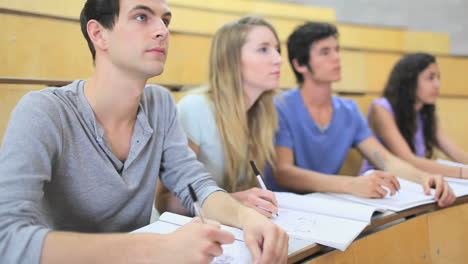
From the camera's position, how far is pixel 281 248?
0.53 metres

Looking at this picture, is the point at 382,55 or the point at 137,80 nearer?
the point at 137,80

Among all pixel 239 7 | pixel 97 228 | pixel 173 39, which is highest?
pixel 239 7

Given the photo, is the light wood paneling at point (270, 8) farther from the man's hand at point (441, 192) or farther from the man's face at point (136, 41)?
the man's hand at point (441, 192)

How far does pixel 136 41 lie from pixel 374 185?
62 centimetres

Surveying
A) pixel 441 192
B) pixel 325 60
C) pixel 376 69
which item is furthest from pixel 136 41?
pixel 376 69

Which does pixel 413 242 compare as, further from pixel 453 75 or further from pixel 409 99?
pixel 453 75

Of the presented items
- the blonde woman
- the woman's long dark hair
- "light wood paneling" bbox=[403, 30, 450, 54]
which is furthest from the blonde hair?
"light wood paneling" bbox=[403, 30, 450, 54]

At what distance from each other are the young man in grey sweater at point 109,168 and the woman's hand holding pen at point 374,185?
1.27ft

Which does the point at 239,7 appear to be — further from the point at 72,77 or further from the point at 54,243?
the point at 54,243

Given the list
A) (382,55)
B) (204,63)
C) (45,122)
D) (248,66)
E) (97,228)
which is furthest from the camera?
(382,55)

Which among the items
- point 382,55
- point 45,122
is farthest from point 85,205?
point 382,55

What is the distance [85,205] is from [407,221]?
0.63 meters

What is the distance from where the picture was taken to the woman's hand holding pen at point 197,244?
1.47ft

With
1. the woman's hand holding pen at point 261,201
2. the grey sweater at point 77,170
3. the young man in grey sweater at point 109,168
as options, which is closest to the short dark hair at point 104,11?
the young man in grey sweater at point 109,168
